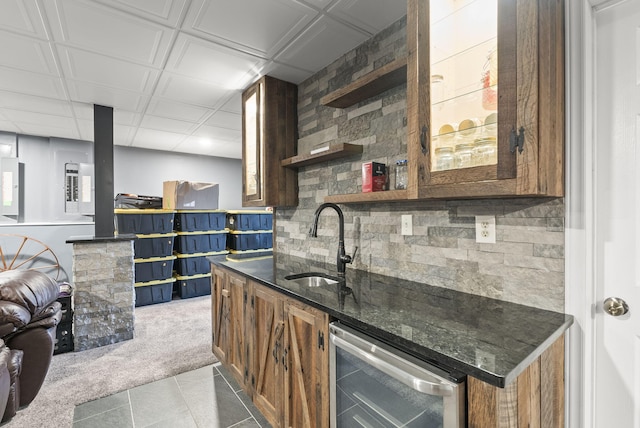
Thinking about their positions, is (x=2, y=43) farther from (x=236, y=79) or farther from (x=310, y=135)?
(x=310, y=135)

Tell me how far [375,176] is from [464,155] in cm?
69

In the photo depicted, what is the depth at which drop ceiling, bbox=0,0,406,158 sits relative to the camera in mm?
1779

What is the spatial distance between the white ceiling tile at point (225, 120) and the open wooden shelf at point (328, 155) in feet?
4.49

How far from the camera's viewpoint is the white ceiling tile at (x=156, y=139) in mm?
4359

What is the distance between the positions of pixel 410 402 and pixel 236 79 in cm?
261

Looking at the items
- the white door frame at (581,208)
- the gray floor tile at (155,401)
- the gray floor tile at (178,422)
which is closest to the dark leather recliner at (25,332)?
the gray floor tile at (155,401)

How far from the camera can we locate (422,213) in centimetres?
172

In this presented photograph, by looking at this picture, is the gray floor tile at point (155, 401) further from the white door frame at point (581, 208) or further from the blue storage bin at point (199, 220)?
Result: the blue storage bin at point (199, 220)

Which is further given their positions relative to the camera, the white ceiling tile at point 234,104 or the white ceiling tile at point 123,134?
the white ceiling tile at point 123,134

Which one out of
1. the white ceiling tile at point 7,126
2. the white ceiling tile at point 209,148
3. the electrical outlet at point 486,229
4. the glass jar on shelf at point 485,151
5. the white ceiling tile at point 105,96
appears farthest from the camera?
the white ceiling tile at point 209,148

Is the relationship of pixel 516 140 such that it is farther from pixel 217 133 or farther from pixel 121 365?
pixel 217 133

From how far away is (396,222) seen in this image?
1876 millimetres

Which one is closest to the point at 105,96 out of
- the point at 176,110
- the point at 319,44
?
the point at 176,110

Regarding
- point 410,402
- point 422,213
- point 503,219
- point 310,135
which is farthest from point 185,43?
point 410,402
